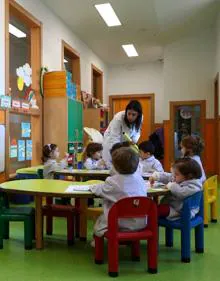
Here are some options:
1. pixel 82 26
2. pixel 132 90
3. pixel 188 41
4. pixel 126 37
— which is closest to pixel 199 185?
pixel 82 26

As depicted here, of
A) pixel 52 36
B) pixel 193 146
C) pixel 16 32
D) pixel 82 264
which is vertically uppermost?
pixel 16 32

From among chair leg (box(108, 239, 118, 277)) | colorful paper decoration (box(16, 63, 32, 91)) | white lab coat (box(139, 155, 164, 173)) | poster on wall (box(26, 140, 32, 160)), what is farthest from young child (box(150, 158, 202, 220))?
colorful paper decoration (box(16, 63, 32, 91))

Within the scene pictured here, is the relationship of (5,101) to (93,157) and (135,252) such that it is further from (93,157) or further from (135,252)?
(135,252)

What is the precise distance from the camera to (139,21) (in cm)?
689

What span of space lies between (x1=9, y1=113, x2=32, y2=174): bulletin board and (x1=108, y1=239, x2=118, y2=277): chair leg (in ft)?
9.53

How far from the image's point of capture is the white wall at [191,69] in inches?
321

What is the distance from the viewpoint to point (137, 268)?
255 centimetres

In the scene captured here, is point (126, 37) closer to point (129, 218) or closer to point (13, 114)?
point (13, 114)

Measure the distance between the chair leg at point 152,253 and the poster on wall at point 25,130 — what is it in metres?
3.49

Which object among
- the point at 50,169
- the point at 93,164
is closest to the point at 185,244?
the point at 50,169

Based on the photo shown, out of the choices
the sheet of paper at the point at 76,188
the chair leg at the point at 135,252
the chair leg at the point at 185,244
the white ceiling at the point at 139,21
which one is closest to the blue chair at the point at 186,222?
the chair leg at the point at 185,244

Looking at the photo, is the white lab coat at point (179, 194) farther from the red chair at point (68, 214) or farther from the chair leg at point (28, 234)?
the chair leg at point (28, 234)

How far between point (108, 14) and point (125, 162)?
4.83m

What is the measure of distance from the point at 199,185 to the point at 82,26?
210 inches
